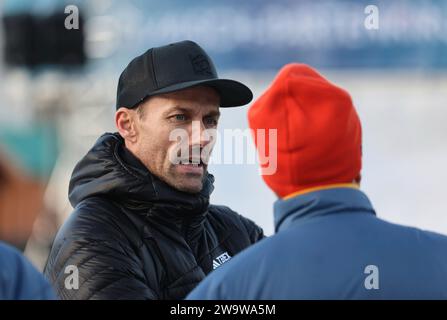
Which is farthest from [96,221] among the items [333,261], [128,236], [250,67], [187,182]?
[250,67]

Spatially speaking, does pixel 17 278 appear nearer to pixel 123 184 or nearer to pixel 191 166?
pixel 123 184

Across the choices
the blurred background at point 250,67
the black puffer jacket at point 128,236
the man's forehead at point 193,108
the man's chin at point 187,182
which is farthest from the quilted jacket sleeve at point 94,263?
the blurred background at point 250,67

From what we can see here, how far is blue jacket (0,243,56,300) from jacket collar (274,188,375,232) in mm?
400

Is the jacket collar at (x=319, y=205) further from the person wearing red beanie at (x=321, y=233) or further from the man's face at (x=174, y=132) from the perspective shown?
the man's face at (x=174, y=132)

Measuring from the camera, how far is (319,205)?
5.26ft

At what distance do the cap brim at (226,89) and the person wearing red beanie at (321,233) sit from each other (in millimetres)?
636

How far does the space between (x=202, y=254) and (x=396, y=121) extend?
423cm

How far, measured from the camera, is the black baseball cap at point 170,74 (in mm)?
2330

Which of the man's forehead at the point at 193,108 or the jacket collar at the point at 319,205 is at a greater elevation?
the man's forehead at the point at 193,108

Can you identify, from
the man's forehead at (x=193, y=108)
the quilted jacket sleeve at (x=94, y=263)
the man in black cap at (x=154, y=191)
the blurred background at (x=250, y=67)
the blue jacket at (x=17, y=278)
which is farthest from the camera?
the blurred background at (x=250, y=67)

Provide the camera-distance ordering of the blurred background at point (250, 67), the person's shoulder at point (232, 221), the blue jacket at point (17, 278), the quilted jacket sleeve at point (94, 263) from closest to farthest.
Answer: the blue jacket at point (17, 278) → the quilted jacket sleeve at point (94, 263) → the person's shoulder at point (232, 221) → the blurred background at point (250, 67)

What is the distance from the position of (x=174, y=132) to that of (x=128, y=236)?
1.01 ft

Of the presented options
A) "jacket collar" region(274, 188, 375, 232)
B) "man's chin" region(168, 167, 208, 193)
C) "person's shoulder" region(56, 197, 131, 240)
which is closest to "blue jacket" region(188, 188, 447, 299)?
"jacket collar" region(274, 188, 375, 232)

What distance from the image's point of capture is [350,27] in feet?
20.4
